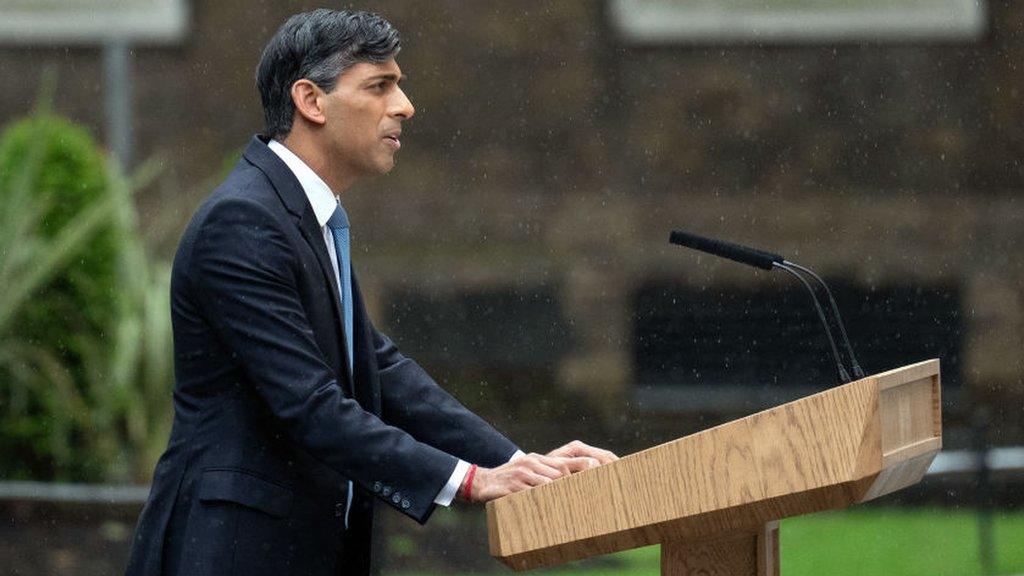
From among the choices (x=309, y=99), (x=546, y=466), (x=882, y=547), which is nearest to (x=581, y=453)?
(x=546, y=466)

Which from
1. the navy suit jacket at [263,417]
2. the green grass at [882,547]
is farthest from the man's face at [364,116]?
the green grass at [882,547]

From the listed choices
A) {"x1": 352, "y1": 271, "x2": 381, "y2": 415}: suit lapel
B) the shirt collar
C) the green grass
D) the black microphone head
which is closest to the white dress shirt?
the shirt collar

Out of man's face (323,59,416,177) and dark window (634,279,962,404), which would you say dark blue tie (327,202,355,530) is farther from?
dark window (634,279,962,404)

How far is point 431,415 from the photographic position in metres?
3.21

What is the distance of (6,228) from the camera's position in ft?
21.1

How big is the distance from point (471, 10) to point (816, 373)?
221 centimetres

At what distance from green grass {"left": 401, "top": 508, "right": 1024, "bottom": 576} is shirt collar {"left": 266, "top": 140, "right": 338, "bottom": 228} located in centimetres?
347

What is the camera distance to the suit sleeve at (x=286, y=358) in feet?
9.01

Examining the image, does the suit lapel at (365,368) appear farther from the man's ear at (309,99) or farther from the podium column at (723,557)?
the podium column at (723,557)

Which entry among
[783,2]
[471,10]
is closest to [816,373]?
[783,2]

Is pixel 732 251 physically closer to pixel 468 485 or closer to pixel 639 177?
pixel 468 485

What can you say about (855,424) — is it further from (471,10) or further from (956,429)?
(471,10)

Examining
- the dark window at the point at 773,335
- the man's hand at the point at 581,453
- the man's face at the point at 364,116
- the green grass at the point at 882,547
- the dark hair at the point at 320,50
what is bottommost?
the man's hand at the point at 581,453

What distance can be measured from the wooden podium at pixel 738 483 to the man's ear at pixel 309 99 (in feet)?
2.35
